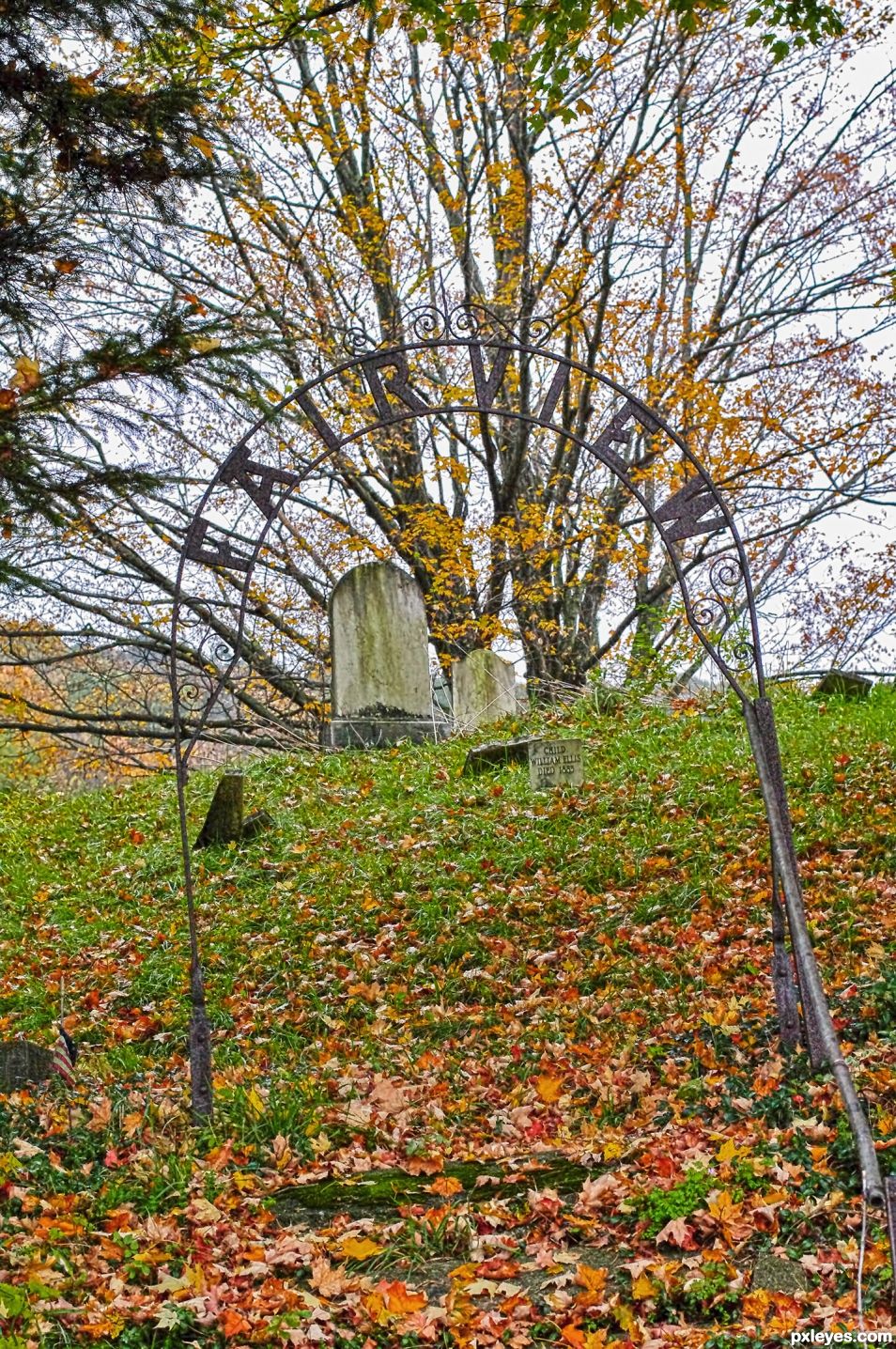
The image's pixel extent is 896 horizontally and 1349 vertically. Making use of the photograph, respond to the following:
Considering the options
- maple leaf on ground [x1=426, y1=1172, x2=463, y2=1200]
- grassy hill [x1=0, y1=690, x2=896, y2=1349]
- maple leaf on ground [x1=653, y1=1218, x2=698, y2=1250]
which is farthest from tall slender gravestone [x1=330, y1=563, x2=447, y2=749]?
maple leaf on ground [x1=653, y1=1218, x2=698, y2=1250]

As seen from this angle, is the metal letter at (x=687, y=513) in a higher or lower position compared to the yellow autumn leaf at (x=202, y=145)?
lower

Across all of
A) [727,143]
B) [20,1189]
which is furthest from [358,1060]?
[727,143]

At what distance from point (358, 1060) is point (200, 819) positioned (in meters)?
4.32

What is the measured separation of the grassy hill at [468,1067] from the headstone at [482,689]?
284cm

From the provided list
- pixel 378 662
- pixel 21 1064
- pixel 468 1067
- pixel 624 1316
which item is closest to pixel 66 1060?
pixel 21 1064

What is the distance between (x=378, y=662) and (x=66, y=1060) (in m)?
6.44

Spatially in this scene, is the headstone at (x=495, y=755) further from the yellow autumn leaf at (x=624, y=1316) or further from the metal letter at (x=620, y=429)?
the yellow autumn leaf at (x=624, y=1316)

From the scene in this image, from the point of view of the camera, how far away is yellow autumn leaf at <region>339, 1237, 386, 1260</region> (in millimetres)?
3096

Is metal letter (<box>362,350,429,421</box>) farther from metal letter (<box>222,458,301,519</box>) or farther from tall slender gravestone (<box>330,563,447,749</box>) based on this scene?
tall slender gravestone (<box>330,563,447,749</box>)

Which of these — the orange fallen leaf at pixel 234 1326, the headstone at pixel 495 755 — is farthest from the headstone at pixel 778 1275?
the headstone at pixel 495 755

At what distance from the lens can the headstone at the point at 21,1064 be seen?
4535 mm

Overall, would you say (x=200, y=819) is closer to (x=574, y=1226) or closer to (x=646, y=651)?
(x=646, y=651)

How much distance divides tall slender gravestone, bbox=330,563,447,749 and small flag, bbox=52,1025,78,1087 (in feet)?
19.4

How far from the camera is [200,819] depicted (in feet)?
28.5
